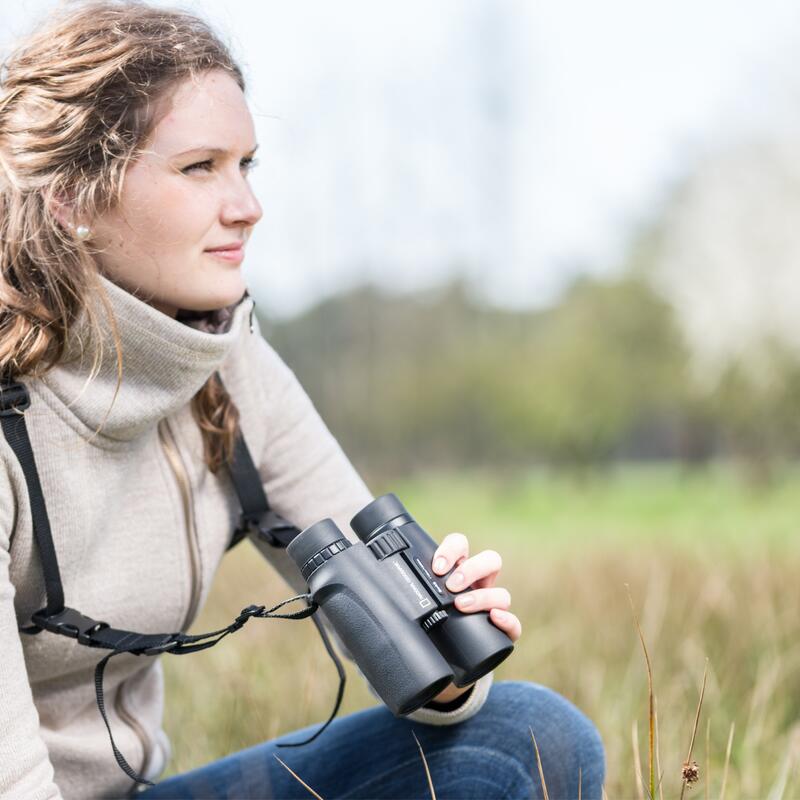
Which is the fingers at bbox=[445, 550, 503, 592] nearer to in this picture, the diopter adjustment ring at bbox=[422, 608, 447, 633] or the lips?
the diopter adjustment ring at bbox=[422, 608, 447, 633]

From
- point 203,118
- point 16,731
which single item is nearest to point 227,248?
point 203,118

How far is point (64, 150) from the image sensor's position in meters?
1.39

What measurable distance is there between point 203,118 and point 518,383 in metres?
27.6

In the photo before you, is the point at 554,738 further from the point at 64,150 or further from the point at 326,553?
the point at 64,150

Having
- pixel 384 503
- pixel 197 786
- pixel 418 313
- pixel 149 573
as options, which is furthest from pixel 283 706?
pixel 418 313

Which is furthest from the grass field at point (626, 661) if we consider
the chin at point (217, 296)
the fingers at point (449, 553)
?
the chin at point (217, 296)

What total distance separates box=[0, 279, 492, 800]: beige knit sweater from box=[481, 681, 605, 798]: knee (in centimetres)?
6

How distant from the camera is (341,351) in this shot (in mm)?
24812

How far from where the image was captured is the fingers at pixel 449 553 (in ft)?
4.23

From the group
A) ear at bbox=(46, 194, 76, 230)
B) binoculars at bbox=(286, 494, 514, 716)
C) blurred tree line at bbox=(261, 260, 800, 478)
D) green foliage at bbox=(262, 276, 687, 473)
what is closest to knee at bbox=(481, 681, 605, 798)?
binoculars at bbox=(286, 494, 514, 716)

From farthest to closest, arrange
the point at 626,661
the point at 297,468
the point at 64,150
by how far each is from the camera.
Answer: the point at 626,661, the point at 297,468, the point at 64,150

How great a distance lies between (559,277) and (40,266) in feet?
92.3

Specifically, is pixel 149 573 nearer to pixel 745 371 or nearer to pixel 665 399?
pixel 745 371

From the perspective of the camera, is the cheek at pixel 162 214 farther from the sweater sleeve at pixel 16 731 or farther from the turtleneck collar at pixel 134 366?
the sweater sleeve at pixel 16 731
